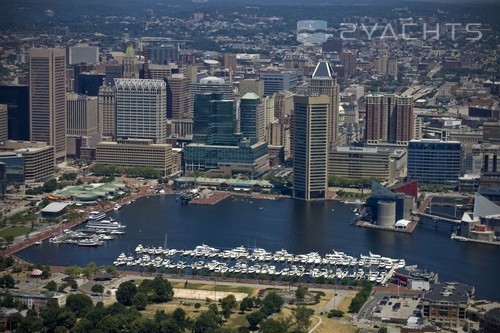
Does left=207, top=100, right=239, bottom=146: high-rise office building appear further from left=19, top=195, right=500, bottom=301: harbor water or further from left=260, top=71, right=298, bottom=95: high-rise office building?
left=260, top=71, right=298, bottom=95: high-rise office building

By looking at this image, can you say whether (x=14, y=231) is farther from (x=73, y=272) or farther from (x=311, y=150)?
(x=311, y=150)

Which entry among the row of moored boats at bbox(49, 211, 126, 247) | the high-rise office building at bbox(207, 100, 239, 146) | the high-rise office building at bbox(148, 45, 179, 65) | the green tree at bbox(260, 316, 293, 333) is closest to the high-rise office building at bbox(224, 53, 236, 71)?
the high-rise office building at bbox(148, 45, 179, 65)

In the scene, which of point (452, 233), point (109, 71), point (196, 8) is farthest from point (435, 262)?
point (196, 8)

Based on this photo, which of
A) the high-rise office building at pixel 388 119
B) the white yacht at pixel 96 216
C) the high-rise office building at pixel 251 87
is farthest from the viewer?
the high-rise office building at pixel 251 87

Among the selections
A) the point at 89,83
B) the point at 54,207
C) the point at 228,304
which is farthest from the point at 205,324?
the point at 89,83

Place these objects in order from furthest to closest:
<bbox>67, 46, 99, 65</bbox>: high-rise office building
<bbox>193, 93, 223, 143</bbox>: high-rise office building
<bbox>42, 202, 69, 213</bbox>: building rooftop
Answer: <bbox>67, 46, 99, 65</bbox>: high-rise office building
<bbox>193, 93, 223, 143</bbox>: high-rise office building
<bbox>42, 202, 69, 213</bbox>: building rooftop

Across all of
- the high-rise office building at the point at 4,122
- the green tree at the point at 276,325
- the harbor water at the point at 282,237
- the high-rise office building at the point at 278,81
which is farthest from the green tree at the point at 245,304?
the high-rise office building at the point at 278,81

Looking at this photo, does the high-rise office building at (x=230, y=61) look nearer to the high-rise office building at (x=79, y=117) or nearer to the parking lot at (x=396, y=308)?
the high-rise office building at (x=79, y=117)
